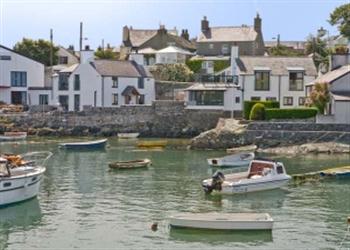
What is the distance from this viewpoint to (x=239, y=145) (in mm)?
65875

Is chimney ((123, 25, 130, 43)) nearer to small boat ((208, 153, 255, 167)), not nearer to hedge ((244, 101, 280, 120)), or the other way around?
hedge ((244, 101, 280, 120))

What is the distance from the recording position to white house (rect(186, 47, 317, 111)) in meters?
80.4

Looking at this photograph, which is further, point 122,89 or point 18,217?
point 122,89

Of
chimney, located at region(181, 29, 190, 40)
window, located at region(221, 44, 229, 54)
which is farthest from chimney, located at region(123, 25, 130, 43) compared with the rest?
window, located at region(221, 44, 229, 54)

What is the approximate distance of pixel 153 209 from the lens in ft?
118

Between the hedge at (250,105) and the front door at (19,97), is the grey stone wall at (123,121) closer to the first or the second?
the hedge at (250,105)

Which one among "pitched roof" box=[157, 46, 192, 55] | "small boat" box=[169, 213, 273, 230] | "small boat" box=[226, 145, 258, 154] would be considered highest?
"pitched roof" box=[157, 46, 192, 55]

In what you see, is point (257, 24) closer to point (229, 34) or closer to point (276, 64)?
point (229, 34)

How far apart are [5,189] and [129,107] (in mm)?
47097

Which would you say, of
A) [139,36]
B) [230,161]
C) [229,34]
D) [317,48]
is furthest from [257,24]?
[230,161]

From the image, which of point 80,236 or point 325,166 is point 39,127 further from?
point 80,236

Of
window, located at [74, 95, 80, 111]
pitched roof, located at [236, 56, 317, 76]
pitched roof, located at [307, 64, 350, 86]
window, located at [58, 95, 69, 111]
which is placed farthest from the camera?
window, located at [58, 95, 69, 111]

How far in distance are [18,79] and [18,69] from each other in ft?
4.08

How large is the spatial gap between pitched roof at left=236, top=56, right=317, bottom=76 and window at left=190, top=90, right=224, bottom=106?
393cm
